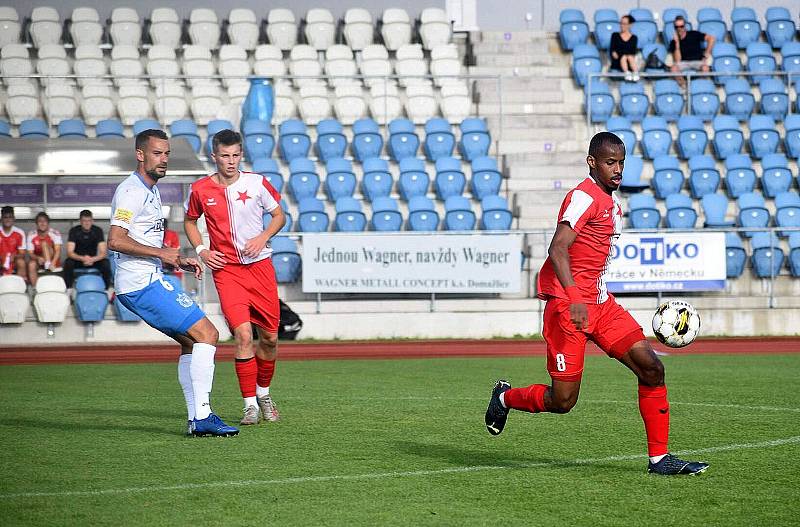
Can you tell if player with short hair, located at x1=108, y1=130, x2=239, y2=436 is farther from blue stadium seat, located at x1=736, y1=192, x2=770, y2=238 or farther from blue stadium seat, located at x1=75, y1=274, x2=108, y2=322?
blue stadium seat, located at x1=736, y1=192, x2=770, y2=238

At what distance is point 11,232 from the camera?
19.1 meters

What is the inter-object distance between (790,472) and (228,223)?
450 cm

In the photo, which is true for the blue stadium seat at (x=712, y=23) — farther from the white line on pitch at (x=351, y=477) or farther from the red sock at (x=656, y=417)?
the red sock at (x=656, y=417)

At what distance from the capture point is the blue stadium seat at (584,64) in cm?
2495

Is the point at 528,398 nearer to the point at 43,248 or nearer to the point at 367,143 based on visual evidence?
the point at 43,248

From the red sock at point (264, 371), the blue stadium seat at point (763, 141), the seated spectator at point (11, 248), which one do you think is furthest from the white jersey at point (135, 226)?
the blue stadium seat at point (763, 141)

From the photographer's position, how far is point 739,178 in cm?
2241

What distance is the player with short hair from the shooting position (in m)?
8.31

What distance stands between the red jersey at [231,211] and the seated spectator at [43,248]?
11.1 metres

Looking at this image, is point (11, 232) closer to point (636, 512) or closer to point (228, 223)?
point (228, 223)

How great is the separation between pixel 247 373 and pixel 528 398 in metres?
2.71

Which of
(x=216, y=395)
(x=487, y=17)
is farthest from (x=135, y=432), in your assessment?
(x=487, y=17)

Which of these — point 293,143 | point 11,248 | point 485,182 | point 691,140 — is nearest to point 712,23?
point 691,140

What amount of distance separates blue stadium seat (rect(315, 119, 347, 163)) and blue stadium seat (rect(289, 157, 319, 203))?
0.98 m
